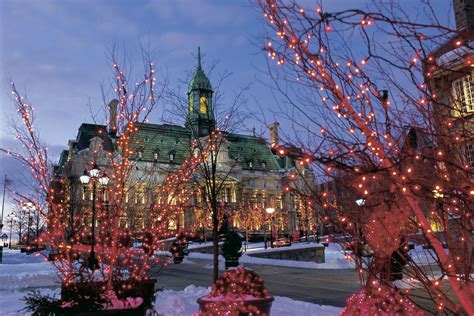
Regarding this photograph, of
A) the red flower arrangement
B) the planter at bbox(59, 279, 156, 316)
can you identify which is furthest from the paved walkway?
the planter at bbox(59, 279, 156, 316)

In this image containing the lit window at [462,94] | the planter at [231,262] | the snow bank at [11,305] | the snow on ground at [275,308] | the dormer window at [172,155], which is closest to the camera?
the lit window at [462,94]

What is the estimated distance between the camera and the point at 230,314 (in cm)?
754

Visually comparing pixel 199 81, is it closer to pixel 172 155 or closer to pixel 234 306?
pixel 172 155

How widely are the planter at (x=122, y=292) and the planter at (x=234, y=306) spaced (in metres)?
1.59

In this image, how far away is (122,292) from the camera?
922 centimetres

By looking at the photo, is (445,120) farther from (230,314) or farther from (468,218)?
(230,314)

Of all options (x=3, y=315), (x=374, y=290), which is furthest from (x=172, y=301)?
(x=374, y=290)

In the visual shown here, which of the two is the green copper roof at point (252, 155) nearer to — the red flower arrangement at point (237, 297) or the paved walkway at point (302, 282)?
the paved walkway at point (302, 282)

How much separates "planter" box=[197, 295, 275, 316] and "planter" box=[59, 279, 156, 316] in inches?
62.6

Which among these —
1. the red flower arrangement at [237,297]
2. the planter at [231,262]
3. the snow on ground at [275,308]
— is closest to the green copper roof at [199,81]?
the snow on ground at [275,308]

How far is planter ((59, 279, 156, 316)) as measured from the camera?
8.25 m

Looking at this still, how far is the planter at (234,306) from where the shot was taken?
7.57 meters

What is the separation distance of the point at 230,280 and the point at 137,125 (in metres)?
4.25

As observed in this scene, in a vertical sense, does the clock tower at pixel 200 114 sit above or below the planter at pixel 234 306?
above
